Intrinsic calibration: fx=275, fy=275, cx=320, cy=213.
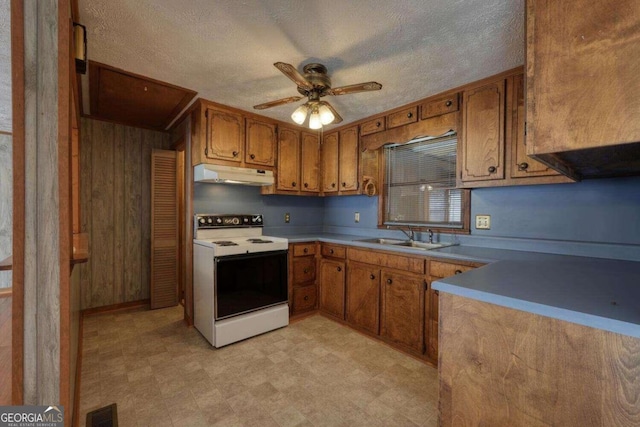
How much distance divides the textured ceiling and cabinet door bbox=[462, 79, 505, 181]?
0.15 meters

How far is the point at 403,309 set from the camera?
2424 mm

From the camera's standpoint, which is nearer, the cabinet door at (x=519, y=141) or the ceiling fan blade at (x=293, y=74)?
the ceiling fan blade at (x=293, y=74)

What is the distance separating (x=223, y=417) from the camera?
1656 mm

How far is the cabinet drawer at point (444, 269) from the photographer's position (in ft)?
6.67

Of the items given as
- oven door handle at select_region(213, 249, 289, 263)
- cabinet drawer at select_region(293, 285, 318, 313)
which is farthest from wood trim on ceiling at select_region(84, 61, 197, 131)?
cabinet drawer at select_region(293, 285, 318, 313)

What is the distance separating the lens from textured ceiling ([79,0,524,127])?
4.84 ft

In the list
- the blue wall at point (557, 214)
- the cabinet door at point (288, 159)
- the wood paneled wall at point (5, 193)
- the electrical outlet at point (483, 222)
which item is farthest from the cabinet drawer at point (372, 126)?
the wood paneled wall at point (5, 193)

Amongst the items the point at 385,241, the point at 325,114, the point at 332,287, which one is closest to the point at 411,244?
the point at 385,241

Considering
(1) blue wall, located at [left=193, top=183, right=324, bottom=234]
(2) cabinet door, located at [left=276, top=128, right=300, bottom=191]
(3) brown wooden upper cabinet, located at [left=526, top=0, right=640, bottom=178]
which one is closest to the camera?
(3) brown wooden upper cabinet, located at [left=526, top=0, right=640, bottom=178]

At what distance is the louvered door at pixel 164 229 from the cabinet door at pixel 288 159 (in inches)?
54.5

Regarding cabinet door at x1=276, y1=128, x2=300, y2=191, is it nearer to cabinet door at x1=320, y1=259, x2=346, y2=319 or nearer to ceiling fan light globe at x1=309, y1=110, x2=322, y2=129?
cabinet door at x1=320, y1=259, x2=346, y2=319

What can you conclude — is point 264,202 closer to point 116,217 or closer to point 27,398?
point 116,217

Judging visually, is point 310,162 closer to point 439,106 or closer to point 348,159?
point 348,159

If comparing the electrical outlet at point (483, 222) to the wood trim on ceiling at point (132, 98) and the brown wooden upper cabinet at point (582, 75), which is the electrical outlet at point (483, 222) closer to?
the brown wooden upper cabinet at point (582, 75)
